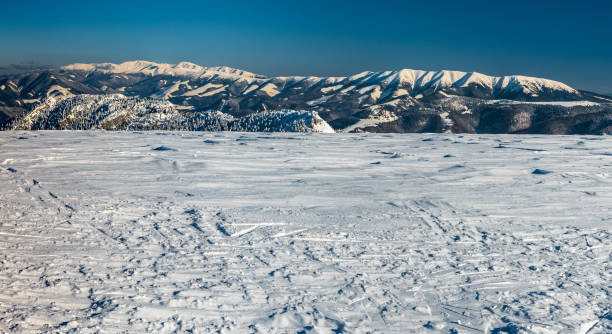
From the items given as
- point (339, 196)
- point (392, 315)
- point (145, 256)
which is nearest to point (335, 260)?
point (392, 315)

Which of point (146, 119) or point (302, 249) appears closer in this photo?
point (302, 249)

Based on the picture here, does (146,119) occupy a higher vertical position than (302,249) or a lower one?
lower

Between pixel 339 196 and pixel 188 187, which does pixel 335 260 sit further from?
pixel 188 187

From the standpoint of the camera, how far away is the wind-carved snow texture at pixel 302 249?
4.91 metres

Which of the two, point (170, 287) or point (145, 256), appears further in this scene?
point (145, 256)

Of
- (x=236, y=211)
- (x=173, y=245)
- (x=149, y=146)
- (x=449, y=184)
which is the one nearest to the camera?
(x=173, y=245)

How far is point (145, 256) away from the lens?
6.48m

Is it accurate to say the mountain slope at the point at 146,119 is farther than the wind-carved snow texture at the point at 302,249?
Yes

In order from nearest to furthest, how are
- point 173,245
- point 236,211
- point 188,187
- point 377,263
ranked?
1. point 377,263
2. point 173,245
3. point 236,211
4. point 188,187

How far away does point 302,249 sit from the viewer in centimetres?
697

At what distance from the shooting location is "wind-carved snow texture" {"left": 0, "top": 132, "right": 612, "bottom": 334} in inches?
193

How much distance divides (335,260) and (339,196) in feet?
13.2

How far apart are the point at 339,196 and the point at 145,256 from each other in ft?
17.0

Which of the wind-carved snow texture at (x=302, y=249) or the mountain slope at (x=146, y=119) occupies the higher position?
the wind-carved snow texture at (x=302, y=249)
